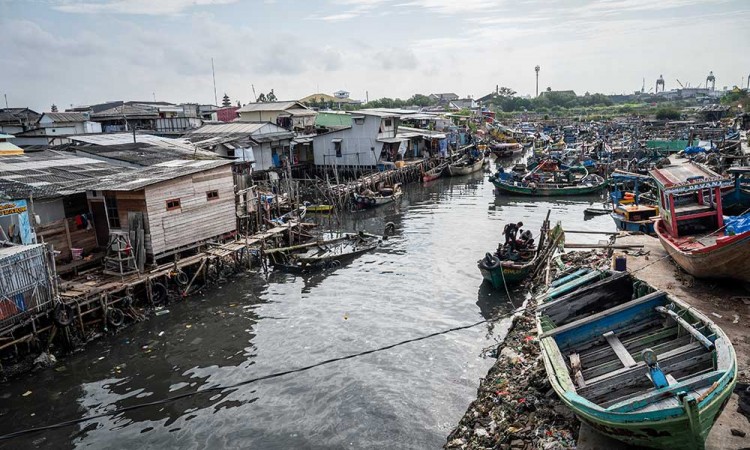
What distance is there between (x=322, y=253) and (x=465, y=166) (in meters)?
30.4

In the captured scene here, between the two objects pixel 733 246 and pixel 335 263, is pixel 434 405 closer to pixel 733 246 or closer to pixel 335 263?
pixel 733 246

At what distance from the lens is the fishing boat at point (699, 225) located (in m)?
11.1

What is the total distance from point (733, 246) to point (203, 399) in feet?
41.9

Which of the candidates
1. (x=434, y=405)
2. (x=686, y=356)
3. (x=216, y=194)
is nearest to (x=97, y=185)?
(x=216, y=194)

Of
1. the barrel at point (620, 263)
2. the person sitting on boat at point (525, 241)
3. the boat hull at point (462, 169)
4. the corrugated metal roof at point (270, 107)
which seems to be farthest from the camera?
the corrugated metal roof at point (270, 107)

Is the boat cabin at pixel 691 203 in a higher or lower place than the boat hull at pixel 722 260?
higher

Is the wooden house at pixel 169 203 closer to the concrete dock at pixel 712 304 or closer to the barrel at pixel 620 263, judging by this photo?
the barrel at pixel 620 263

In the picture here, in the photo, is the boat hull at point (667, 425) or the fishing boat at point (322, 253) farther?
the fishing boat at point (322, 253)

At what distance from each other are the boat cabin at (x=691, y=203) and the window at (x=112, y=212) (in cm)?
1831

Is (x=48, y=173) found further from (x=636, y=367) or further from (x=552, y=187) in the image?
(x=552, y=187)

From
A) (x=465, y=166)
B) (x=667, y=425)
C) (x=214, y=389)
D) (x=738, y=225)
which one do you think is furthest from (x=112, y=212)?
(x=465, y=166)

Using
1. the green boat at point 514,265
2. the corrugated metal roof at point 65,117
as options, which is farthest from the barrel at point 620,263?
the corrugated metal roof at point 65,117

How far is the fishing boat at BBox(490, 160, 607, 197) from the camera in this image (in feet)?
122

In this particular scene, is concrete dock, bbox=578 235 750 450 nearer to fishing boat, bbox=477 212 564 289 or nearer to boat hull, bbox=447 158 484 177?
fishing boat, bbox=477 212 564 289
